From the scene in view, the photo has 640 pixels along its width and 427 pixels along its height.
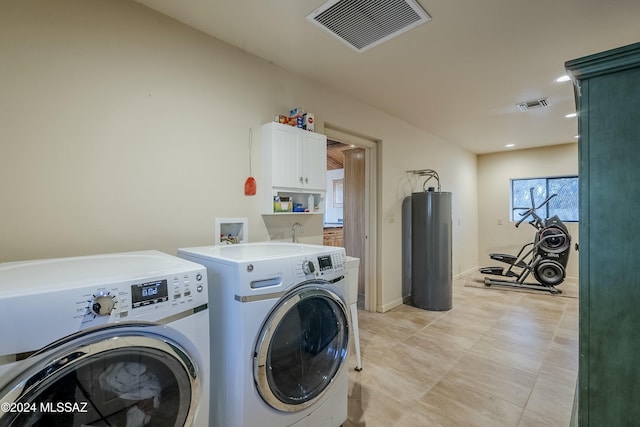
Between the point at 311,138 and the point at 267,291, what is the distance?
1582mm

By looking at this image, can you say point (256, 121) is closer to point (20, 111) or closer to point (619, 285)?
point (20, 111)

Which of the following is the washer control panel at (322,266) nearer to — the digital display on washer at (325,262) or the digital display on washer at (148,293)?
the digital display on washer at (325,262)

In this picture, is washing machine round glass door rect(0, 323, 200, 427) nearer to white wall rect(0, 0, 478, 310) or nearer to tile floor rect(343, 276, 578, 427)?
white wall rect(0, 0, 478, 310)

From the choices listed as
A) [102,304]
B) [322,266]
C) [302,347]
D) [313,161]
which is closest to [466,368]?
[302,347]

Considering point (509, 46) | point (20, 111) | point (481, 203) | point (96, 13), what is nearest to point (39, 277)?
point (20, 111)

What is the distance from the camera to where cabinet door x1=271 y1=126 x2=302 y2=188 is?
7.53 feet

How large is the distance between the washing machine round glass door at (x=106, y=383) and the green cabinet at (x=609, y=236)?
4.91 feet

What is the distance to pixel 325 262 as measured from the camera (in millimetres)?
1556

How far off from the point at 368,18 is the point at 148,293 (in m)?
1.99

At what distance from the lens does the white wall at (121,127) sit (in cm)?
143

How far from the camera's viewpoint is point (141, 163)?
5.87 feet

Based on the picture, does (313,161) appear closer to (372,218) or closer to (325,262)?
(325,262)

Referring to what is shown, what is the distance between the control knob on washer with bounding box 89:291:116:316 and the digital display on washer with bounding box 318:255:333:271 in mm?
892

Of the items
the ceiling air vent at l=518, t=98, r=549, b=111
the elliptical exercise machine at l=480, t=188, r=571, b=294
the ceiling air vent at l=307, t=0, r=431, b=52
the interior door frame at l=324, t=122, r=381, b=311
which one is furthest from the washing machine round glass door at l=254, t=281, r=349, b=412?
the elliptical exercise machine at l=480, t=188, r=571, b=294
